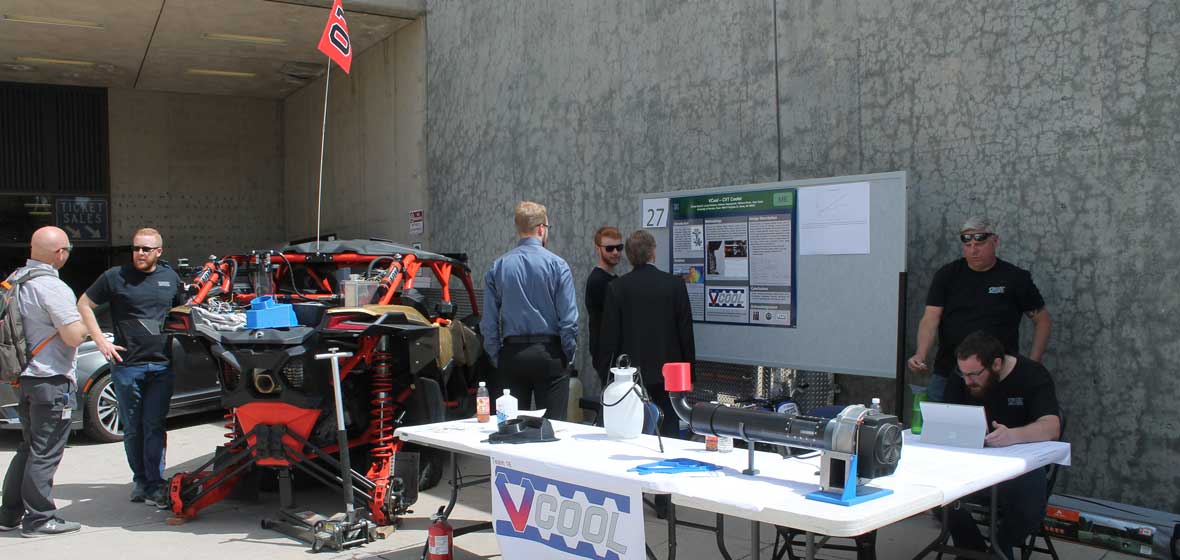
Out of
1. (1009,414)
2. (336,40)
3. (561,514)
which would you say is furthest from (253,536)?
(336,40)

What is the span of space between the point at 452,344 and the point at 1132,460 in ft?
14.0

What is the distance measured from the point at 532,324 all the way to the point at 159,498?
2.81 m

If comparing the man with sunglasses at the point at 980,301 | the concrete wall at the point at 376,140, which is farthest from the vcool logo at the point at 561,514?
the concrete wall at the point at 376,140

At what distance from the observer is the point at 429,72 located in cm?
1141

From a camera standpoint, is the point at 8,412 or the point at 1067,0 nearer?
the point at 1067,0

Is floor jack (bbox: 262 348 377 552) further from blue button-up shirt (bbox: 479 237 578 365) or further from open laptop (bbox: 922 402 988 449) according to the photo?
open laptop (bbox: 922 402 988 449)

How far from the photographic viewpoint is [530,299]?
5.34 meters

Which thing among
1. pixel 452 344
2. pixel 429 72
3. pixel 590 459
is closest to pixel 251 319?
pixel 452 344

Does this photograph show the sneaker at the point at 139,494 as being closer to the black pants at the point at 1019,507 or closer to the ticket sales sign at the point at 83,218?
the black pants at the point at 1019,507

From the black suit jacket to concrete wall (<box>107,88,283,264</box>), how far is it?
1313cm

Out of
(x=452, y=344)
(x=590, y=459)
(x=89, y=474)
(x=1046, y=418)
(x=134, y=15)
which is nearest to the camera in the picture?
(x=590, y=459)

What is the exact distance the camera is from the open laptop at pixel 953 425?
381 cm

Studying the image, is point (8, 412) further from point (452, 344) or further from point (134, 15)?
point (134, 15)

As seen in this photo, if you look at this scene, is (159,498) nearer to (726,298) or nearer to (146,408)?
(146,408)
